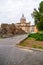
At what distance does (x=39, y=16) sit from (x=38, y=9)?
8.42 ft

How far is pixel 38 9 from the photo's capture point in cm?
5141

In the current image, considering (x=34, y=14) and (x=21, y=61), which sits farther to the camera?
(x=34, y=14)

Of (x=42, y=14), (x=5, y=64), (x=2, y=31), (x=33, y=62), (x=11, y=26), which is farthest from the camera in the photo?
(x=42, y=14)

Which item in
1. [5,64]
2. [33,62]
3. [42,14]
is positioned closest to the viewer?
[5,64]

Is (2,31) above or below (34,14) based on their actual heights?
below

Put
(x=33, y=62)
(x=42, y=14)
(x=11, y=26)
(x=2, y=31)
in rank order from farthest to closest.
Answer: (x=42, y=14) → (x=11, y=26) → (x=2, y=31) → (x=33, y=62)

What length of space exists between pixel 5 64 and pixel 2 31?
30.5 m

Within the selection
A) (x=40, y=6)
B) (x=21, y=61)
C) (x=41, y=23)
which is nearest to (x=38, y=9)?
(x=40, y=6)

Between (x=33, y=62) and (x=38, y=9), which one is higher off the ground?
(x=38, y=9)

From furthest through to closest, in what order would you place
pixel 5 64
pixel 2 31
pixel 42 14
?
pixel 42 14 < pixel 2 31 < pixel 5 64

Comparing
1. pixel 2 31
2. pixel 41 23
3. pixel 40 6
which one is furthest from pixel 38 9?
pixel 2 31

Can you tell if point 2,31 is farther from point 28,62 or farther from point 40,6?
point 28,62

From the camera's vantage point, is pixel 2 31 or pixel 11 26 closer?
pixel 2 31

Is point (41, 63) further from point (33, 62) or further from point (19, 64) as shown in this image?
point (19, 64)
